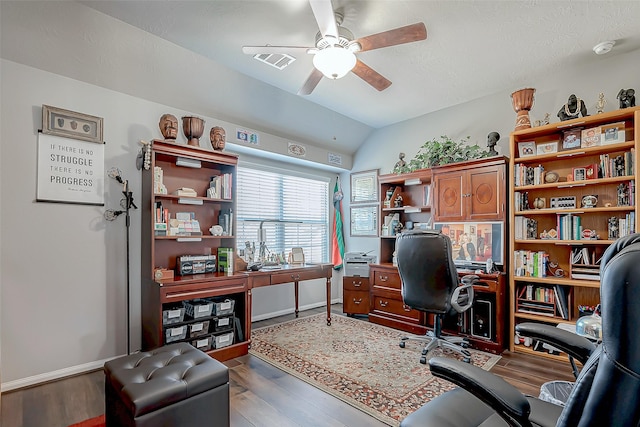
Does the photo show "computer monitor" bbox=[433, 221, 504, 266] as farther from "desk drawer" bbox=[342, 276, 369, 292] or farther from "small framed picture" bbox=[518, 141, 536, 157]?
"desk drawer" bbox=[342, 276, 369, 292]

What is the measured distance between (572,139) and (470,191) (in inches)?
40.4

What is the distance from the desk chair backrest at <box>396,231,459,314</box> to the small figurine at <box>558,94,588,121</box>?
1.72 metres

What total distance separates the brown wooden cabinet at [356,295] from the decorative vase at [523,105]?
8.58ft

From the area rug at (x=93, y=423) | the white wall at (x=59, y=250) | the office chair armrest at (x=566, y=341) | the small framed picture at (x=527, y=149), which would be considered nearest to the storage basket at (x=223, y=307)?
the white wall at (x=59, y=250)

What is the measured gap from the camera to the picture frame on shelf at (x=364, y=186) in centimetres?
501

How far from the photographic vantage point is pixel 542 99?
3.42 metres

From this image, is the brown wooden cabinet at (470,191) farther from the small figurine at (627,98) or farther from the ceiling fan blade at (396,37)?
the ceiling fan blade at (396,37)

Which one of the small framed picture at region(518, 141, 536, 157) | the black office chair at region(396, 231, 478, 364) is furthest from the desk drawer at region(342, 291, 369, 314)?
the small framed picture at region(518, 141, 536, 157)

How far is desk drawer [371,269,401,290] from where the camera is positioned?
3944mm

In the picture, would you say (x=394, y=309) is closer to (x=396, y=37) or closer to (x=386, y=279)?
(x=386, y=279)

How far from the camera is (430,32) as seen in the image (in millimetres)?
2635

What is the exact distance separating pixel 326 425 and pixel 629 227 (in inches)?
120

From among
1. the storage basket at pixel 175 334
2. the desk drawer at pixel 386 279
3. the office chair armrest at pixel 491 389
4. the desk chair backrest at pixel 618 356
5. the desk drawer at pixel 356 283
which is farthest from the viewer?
the desk drawer at pixel 356 283

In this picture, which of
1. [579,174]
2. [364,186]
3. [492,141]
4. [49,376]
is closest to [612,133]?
[579,174]
